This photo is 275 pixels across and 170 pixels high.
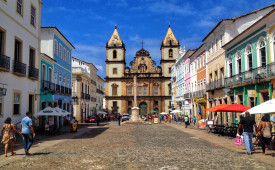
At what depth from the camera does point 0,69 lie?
618 inches

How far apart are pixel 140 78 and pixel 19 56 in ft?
174

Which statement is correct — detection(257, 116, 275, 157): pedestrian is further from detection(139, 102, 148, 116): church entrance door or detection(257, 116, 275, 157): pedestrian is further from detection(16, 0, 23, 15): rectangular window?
detection(139, 102, 148, 116): church entrance door

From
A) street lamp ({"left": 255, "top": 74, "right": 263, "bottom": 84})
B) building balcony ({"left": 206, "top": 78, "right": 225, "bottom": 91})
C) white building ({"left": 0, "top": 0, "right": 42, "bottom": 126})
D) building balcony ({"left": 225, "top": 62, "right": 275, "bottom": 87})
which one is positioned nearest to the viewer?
white building ({"left": 0, "top": 0, "right": 42, "bottom": 126})

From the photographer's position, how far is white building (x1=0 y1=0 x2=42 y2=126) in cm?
1672

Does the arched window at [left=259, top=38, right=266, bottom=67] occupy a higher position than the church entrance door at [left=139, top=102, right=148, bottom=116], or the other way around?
the arched window at [left=259, top=38, right=266, bottom=67]

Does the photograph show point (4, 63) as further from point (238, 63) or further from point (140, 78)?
point (140, 78)

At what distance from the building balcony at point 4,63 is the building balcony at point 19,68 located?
A: 0.91 meters

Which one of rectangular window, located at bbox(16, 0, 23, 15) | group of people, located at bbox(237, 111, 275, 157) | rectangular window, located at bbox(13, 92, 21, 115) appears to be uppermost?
rectangular window, located at bbox(16, 0, 23, 15)

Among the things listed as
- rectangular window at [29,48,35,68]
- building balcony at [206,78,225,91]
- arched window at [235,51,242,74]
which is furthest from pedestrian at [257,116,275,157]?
rectangular window at [29,48,35,68]

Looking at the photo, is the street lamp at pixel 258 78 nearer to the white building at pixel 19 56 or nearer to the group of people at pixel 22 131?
the group of people at pixel 22 131

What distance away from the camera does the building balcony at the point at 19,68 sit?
17728 millimetres

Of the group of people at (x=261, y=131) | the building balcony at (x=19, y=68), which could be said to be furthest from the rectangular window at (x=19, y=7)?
the group of people at (x=261, y=131)

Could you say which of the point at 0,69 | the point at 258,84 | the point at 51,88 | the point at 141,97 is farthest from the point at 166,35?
the point at 0,69

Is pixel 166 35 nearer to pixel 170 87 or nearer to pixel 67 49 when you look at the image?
pixel 170 87
